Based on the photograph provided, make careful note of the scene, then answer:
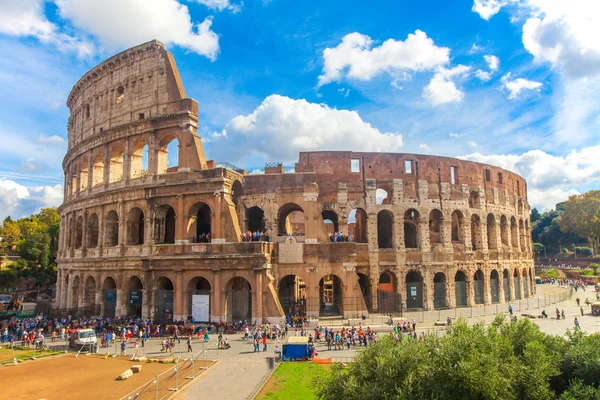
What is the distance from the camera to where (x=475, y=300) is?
3634 cm

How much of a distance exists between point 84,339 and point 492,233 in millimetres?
34410

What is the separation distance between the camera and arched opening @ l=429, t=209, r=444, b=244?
3584cm

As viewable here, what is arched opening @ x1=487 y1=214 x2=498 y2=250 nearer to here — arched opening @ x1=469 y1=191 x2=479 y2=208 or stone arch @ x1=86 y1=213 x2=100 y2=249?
arched opening @ x1=469 y1=191 x2=479 y2=208

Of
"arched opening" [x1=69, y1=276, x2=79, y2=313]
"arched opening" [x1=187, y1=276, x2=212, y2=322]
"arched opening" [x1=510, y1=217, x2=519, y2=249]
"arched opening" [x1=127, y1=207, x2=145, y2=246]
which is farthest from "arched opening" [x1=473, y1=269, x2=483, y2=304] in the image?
"arched opening" [x1=69, y1=276, x2=79, y2=313]

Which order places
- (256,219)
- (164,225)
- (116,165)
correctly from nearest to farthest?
1. (164,225)
2. (256,219)
3. (116,165)

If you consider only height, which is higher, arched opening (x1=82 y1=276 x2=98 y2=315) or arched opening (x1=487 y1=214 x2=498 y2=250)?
arched opening (x1=487 y1=214 x2=498 y2=250)

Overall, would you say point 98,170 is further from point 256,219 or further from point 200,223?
point 256,219

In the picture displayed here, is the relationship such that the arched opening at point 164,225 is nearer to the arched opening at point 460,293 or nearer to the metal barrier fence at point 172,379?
the metal barrier fence at point 172,379

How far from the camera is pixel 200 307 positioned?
1097 inches

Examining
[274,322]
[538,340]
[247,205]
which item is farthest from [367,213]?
[538,340]

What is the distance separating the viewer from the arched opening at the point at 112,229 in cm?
3366

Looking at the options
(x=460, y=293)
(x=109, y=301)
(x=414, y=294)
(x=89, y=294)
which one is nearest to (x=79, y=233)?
(x=89, y=294)

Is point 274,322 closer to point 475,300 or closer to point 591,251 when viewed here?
point 475,300

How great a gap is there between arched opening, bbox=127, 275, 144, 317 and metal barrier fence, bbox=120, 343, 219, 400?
10230mm
